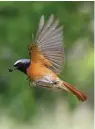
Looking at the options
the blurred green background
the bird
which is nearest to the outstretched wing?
the bird

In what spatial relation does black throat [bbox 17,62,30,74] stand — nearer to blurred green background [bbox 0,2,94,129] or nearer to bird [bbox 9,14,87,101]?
bird [bbox 9,14,87,101]

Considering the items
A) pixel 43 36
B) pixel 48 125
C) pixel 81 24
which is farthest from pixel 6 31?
pixel 43 36

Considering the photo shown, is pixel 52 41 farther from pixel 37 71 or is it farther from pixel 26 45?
pixel 26 45

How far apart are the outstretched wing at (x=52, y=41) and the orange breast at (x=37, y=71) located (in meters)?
0.01

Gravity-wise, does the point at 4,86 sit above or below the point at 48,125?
above

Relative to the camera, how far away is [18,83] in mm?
2477

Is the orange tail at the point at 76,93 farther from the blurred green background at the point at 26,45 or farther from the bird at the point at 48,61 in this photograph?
the blurred green background at the point at 26,45

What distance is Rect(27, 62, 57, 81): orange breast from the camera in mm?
972

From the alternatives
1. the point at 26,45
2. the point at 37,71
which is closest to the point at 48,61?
the point at 37,71

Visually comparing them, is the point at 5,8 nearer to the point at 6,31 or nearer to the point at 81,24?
the point at 6,31

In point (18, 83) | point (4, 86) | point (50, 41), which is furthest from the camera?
point (4, 86)

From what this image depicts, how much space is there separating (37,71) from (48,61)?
0.04 meters

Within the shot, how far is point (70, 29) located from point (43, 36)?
1.62 m

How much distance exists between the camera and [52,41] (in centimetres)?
99
